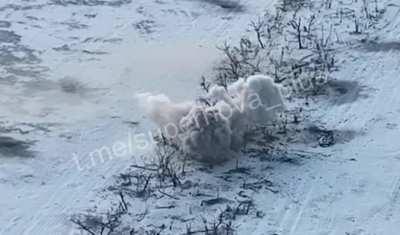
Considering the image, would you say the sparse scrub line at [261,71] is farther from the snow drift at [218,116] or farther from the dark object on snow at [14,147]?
the dark object on snow at [14,147]

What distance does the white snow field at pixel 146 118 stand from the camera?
6641 mm

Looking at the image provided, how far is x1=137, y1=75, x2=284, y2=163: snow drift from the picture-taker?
7262 mm

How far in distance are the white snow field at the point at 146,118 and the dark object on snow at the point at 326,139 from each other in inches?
2.2

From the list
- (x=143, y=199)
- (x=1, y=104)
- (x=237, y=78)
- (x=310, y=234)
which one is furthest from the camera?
(x=237, y=78)

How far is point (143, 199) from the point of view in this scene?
6.77m

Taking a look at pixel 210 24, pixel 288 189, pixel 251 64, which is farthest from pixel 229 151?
pixel 210 24

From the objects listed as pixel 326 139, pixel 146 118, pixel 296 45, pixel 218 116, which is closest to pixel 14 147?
pixel 146 118

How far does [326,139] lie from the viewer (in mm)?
7711

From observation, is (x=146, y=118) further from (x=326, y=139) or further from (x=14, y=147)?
(x=326, y=139)

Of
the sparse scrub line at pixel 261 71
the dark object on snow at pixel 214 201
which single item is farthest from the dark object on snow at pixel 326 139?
the dark object on snow at pixel 214 201

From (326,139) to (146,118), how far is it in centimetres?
172

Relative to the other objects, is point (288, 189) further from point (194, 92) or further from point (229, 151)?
point (194, 92)

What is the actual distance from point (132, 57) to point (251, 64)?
1.32 m

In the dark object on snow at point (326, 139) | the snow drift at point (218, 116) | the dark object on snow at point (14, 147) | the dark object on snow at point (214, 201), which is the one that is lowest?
the dark object on snow at point (14, 147)
